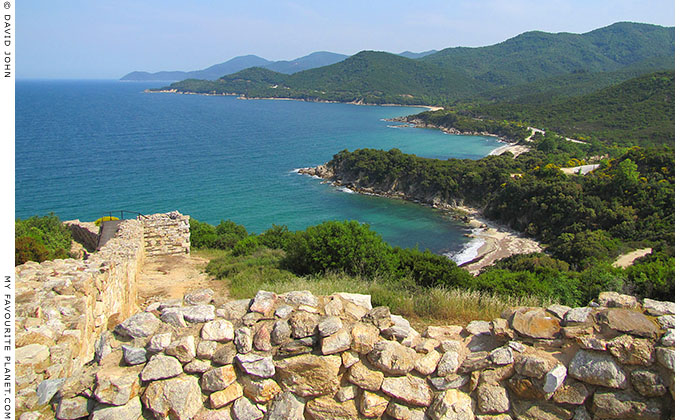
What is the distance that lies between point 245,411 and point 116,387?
1275 mm

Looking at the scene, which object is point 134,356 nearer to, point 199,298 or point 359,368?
point 199,298

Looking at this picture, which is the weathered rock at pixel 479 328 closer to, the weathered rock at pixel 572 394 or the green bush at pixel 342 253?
the weathered rock at pixel 572 394

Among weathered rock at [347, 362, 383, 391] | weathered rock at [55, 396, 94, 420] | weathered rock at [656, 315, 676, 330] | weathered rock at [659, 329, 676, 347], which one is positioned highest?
weathered rock at [656, 315, 676, 330]

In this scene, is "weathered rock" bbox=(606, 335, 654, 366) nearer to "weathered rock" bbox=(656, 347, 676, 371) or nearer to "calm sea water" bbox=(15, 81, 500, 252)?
"weathered rock" bbox=(656, 347, 676, 371)

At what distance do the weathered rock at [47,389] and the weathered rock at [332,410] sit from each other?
2.57m

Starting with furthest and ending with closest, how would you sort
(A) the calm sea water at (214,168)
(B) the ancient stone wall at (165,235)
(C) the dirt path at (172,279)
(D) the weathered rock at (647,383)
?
1. (A) the calm sea water at (214,168)
2. (B) the ancient stone wall at (165,235)
3. (C) the dirt path at (172,279)
4. (D) the weathered rock at (647,383)

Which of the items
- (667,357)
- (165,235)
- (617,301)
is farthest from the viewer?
(165,235)

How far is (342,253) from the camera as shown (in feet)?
39.4

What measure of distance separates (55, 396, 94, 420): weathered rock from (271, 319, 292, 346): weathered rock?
1.87 metres

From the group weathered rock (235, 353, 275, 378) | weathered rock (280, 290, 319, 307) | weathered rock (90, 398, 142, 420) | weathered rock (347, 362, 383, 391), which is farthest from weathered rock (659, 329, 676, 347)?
weathered rock (90, 398, 142, 420)

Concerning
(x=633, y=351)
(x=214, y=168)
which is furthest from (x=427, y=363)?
(x=214, y=168)

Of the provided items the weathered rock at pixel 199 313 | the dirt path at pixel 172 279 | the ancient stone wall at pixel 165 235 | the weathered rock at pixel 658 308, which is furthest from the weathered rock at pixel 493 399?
the ancient stone wall at pixel 165 235

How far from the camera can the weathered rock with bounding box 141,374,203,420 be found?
421 cm

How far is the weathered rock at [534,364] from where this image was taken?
4.02 meters
